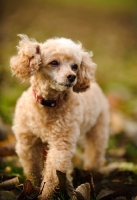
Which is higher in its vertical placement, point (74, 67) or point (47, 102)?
point (74, 67)

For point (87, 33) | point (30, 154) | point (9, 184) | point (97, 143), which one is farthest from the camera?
point (87, 33)

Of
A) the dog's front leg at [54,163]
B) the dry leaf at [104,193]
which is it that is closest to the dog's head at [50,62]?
the dog's front leg at [54,163]

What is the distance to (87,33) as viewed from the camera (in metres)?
18.4

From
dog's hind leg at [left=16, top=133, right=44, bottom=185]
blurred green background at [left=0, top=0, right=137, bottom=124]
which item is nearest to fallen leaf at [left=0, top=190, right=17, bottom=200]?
dog's hind leg at [left=16, top=133, right=44, bottom=185]

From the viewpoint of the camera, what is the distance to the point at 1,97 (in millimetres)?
9117

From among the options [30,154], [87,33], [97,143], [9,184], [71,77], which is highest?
[87,33]

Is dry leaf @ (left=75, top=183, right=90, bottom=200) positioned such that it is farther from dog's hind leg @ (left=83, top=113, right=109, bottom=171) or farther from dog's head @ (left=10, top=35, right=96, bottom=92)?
dog's hind leg @ (left=83, top=113, right=109, bottom=171)

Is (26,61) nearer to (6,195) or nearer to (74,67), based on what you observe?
(74,67)

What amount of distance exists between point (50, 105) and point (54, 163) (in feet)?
2.22

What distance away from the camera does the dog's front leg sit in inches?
170

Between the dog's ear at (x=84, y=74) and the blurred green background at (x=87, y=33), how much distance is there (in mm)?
2933

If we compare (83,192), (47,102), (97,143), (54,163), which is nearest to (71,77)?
(47,102)

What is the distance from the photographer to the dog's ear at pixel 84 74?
4.88m

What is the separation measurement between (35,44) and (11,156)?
5.97 ft
